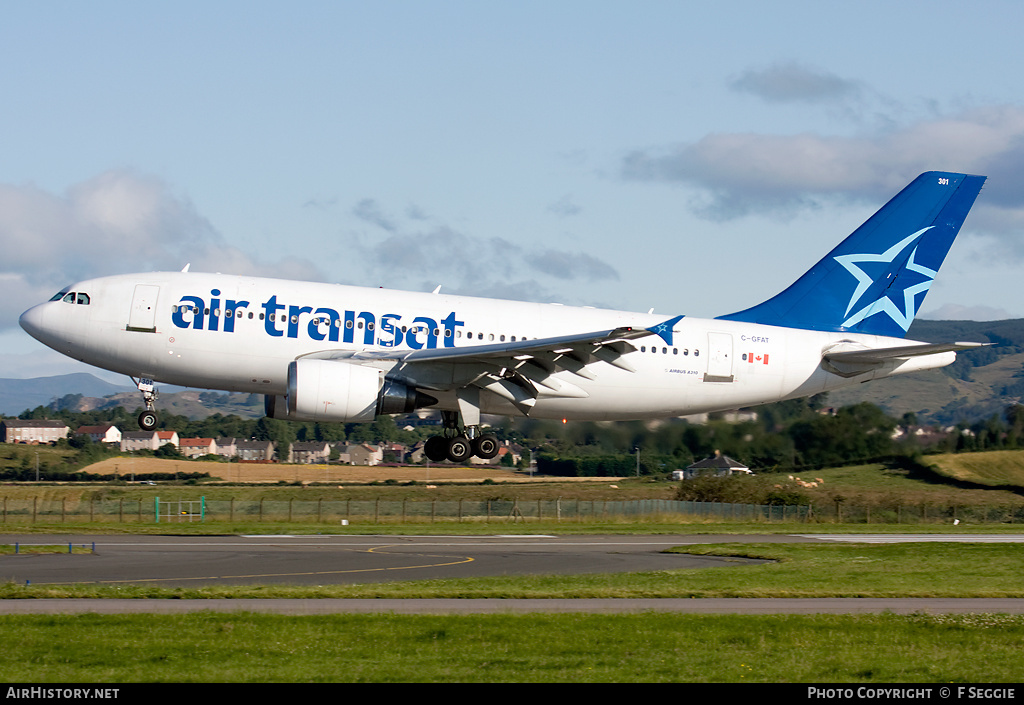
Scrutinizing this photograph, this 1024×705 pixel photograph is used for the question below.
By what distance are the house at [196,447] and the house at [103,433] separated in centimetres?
562

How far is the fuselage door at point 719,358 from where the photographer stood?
3616cm

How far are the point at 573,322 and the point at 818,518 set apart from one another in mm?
29619

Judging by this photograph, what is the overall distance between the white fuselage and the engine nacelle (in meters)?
0.69

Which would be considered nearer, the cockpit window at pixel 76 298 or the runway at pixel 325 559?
the runway at pixel 325 559

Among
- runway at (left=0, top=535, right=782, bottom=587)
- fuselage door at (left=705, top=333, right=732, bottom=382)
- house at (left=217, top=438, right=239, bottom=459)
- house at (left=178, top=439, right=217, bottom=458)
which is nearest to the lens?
runway at (left=0, top=535, right=782, bottom=587)

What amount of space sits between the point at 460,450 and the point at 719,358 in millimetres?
8803

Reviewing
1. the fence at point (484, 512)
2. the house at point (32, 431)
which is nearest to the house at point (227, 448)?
the house at point (32, 431)

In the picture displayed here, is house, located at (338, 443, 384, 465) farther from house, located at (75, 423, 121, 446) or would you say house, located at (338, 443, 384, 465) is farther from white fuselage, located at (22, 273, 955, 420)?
white fuselage, located at (22, 273, 955, 420)

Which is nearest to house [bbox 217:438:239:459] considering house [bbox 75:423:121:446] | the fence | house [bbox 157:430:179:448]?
house [bbox 157:430:179:448]

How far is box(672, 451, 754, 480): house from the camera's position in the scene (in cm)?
5214

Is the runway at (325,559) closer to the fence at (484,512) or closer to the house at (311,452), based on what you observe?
the fence at (484,512)

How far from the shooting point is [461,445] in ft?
114

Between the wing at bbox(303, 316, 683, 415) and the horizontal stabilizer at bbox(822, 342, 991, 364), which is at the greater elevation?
the horizontal stabilizer at bbox(822, 342, 991, 364)

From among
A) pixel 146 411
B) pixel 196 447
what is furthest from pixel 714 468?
pixel 196 447
